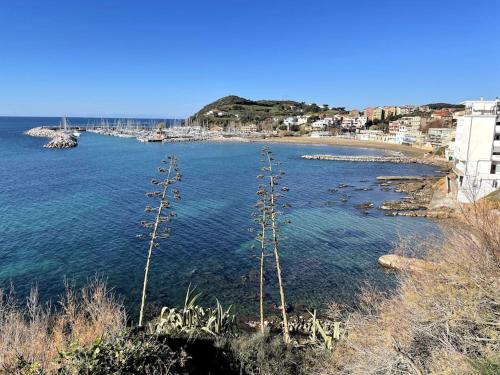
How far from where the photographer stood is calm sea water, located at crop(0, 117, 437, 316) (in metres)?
23.8

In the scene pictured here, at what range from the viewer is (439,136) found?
4286 inches

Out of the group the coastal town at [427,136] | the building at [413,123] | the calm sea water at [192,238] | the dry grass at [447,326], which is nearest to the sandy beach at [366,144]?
the coastal town at [427,136]

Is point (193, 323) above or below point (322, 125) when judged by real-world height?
below

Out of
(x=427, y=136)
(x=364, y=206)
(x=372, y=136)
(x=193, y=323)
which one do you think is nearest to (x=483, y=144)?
(x=364, y=206)

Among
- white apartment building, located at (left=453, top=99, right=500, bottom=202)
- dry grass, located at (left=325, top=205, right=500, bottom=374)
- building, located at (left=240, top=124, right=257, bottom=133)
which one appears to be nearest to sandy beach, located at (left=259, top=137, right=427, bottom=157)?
building, located at (left=240, top=124, right=257, bottom=133)

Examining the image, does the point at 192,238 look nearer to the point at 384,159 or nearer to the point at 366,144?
the point at 384,159

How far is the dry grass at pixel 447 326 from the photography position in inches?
341

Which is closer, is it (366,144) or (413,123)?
(366,144)

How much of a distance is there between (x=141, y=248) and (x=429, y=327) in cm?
2321

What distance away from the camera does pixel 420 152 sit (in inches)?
4178

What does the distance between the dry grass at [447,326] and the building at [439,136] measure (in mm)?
99992

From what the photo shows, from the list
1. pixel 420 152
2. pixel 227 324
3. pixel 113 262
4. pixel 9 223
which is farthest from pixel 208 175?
Result: pixel 420 152

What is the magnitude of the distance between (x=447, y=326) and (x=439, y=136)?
112 metres

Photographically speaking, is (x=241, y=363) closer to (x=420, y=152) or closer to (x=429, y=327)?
(x=429, y=327)
